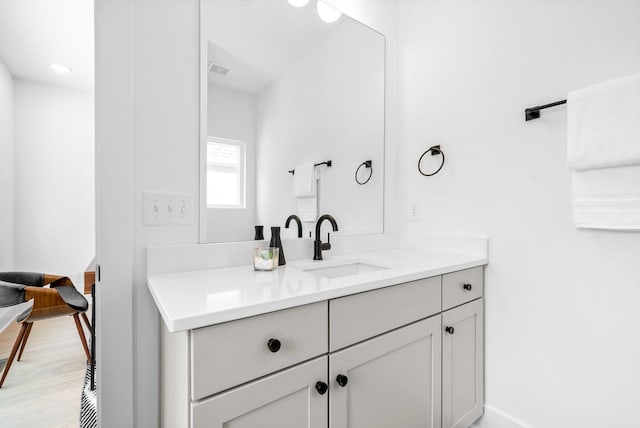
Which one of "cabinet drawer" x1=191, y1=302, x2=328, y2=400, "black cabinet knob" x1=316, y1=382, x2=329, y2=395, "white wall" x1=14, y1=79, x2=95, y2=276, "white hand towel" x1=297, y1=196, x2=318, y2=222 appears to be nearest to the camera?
"cabinet drawer" x1=191, y1=302, x2=328, y2=400

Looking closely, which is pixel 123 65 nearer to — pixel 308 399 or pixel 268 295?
pixel 268 295

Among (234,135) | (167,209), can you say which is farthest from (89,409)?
(234,135)

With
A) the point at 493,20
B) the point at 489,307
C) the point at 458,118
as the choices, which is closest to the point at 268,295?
the point at 489,307

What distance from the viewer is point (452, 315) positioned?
1227mm

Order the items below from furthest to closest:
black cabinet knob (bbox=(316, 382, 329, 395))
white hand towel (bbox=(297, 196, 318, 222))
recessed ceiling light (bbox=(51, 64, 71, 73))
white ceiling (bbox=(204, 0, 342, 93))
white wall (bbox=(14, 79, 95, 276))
A: white wall (bbox=(14, 79, 95, 276)) → recessed ceiling light (bbox=(51, 64, 71, 73)) → white hand towel (bbox=(297, 196, 318, 222)) → white ceiling (bbox=(204, 0, 342, 93)) → black cabinet knob (bbox=(316, 382, 329, 395))

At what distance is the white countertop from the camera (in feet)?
2.06

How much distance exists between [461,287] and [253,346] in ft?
3.24

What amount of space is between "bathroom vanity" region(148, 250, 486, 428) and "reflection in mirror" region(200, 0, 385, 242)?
0.32 meters

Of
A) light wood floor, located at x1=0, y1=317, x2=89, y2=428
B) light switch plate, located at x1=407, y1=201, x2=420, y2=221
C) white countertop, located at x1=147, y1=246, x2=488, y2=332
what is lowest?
light wood floor, located at x1=0, y1=317, x2=89, y2=428

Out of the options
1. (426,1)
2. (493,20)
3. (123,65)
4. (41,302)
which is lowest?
(41,302)

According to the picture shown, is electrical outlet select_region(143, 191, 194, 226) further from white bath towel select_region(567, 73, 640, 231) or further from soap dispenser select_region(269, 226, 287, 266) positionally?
white bath towel select_region(567, 73, 640, 231)

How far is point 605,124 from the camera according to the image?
983 millimetres

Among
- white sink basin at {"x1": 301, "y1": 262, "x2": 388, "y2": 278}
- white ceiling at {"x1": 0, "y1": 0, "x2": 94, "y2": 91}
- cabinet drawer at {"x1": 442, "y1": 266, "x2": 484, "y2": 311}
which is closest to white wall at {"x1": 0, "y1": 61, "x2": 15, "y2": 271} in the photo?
white ceiling at {"x1": 0, "y1": 0, "x2": 94, "y2": 91}

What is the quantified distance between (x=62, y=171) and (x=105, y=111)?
281cm
